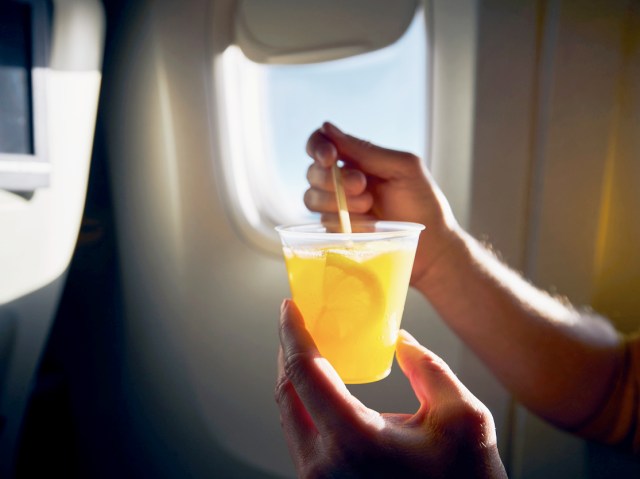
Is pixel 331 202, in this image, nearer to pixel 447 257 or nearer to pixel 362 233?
pixel 447 257

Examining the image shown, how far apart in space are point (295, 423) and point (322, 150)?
579 millimetres

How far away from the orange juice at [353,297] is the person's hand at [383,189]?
0.97 feet

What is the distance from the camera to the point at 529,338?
1.09m

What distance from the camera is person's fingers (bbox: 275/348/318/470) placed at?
1.90ft

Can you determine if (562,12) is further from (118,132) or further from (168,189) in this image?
(118,132)

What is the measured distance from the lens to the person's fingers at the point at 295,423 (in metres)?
0.58

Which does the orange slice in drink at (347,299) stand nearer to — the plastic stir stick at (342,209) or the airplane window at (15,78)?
the plastic stir stick at (342,209)

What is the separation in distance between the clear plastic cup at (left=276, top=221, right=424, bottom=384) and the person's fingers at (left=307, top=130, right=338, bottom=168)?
0.25 m

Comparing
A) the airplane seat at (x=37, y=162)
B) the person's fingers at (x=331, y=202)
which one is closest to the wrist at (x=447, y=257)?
the person's fingers at (x=331, y=202)

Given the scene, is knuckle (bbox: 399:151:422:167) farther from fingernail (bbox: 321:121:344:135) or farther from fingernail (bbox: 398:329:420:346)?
fingernail (bbox: 398:329:420:346)

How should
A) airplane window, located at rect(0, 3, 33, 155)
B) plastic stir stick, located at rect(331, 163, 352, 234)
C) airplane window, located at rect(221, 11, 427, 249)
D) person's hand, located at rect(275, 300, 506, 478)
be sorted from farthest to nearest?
airplane window, located at rect(221, 11, 427, 249), airplane window, located at rect(0, 3, 33, 155), plastic stir stick, located at rect(331, 163, 352, 234), person's hand, located at rect(275, 300, 506, 478)

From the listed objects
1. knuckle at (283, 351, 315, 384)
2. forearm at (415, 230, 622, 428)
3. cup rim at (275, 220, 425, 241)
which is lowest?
forearm at (415, 230, 622, 428)

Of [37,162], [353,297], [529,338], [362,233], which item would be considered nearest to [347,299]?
[353,297]

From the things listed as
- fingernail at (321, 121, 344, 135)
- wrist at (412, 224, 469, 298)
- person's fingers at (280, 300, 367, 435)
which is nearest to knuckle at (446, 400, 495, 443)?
person's fingers at (280, 300, 367, 435)
